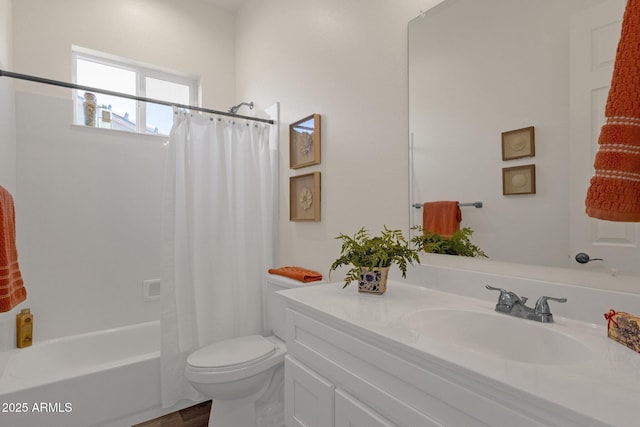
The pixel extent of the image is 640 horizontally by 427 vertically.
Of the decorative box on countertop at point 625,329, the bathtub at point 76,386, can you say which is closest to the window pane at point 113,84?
the bathtub at point 76,386

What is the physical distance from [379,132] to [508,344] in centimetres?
101

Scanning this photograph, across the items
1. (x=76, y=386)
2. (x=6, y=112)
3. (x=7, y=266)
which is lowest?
(x=76, y=386)

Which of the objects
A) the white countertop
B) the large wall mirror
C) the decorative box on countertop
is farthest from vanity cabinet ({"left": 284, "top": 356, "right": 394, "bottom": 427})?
the large wall mirror

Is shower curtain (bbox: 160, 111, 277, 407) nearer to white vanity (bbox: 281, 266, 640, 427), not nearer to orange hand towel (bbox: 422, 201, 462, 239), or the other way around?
white vanity (bbox: 281, 266, 640, 427)

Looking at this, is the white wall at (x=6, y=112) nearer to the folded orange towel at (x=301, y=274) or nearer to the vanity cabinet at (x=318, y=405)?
the folded orange towel at (x=301, y=274)

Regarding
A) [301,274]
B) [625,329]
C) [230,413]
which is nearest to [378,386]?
[625,329]

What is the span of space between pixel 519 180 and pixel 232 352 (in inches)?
61.3

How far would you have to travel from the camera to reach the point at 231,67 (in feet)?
9.88

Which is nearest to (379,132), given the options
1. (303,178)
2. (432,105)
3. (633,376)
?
(432,105)

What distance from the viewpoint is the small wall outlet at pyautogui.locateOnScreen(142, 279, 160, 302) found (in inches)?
97.5

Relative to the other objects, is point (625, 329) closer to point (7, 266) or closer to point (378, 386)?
point (378, 386)

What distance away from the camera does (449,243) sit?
1286 mm

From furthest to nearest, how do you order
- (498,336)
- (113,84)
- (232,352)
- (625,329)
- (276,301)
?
1. (113,84)
2. (276,301)
3. (232,352)
4. (498,336)
5. (625,329)

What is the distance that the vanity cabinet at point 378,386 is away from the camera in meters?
0.59
